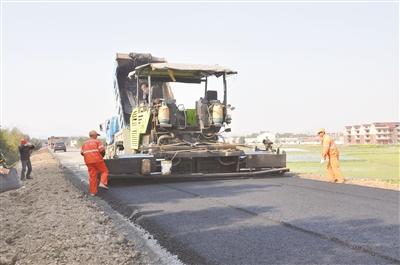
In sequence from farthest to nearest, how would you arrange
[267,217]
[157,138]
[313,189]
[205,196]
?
[157,138] < [313,189] < [205,196] < [267,217]

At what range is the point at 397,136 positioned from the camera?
103m

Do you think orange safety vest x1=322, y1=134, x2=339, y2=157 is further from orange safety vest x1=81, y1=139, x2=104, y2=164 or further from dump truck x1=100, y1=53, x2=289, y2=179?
orange safety vest x1=81, y1=139, x2=104, y2=164

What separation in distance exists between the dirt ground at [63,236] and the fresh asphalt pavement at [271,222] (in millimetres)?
468

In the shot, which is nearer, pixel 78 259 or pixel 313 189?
pixel 78 259

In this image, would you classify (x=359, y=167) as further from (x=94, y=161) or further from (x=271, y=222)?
(x=271, y=222)

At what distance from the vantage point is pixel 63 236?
5.46m

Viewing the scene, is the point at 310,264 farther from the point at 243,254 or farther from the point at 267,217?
the point at 267,217

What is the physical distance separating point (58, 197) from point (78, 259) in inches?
204

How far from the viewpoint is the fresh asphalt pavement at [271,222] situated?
4.14 m

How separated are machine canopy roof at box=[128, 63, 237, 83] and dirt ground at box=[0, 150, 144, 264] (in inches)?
138

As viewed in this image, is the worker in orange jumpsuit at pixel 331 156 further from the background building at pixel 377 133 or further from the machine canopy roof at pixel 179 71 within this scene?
the background building at pixel 377 133

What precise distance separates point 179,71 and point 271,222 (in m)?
6.57

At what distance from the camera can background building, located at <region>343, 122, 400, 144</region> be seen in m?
104

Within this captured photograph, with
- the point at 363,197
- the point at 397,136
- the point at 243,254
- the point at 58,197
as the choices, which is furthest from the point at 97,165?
the point at 397,136
